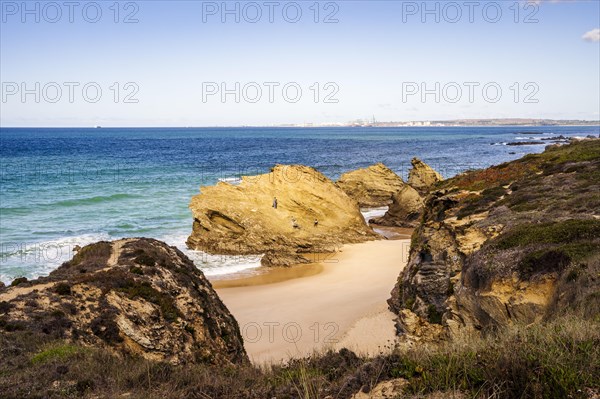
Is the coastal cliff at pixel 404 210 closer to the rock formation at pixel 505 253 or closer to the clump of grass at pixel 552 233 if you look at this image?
the rock formation at pixel 505 253

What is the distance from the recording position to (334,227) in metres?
32.2

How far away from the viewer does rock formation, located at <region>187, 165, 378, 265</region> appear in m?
29.7

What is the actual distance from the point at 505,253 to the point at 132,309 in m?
9.41

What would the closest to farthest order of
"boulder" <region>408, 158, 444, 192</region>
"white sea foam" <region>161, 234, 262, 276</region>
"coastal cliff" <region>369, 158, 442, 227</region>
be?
"white sea foam" <region>161, 234, 262, 276</region>
"coastal cliff" <region>369, 158, 442, 227</region>
"boulder" <region>408, 158, 444, 192</region>

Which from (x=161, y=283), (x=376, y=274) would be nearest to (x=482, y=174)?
(x=376, y=274)

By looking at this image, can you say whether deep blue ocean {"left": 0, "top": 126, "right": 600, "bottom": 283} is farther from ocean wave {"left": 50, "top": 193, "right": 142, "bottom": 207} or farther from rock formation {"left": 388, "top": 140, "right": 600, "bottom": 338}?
rock formation {"left": 388, "top": 140, "right": 600, "bottom": 338}

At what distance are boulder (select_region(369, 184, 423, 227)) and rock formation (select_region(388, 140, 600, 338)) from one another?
14.1 meters

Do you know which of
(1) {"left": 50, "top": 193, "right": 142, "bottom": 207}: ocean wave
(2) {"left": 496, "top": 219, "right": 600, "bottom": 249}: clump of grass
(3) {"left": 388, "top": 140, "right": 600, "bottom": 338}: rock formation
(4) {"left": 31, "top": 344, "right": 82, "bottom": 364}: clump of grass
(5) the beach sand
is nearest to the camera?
(4) {"left": 31, "top": 344, "right": 82, "bottom": 364}: clump of grass

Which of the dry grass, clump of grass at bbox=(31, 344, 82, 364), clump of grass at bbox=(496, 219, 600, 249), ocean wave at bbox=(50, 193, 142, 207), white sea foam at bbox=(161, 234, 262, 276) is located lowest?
white sea foam at bbox=(161, 234, 262, 276)

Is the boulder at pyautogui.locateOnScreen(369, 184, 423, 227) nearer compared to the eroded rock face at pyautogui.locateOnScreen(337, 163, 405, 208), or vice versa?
the boulder at pyautogui.locateOnScreen(369, 184, 423, 227)

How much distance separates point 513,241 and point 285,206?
2096cm

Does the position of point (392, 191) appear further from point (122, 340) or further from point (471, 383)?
point (471, 383)

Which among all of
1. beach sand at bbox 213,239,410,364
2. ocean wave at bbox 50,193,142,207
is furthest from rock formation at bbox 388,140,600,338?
ocean wave at bbox 50,193,142,207

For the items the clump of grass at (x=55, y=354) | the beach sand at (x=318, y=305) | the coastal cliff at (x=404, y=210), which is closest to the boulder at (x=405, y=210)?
the coastal cliff at (x=404, y=210)
